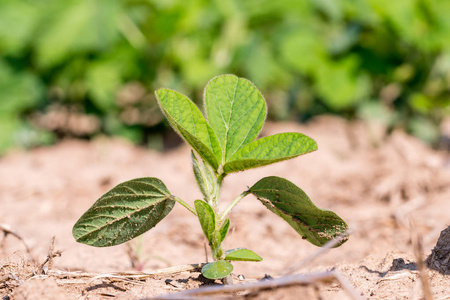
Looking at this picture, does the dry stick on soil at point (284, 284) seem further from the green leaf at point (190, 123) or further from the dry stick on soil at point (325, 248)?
the green leaf at point (190, 123)

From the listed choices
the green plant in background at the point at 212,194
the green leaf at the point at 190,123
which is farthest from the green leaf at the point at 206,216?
the green leaf at the point at 190,123

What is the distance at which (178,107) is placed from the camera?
53.9 inches

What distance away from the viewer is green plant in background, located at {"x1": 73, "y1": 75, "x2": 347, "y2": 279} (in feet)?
4.39

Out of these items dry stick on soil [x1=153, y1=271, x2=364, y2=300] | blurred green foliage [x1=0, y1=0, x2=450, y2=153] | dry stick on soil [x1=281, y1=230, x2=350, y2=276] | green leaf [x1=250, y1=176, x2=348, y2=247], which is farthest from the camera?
blurred green foliage [x1=0, y1=0, x2=450, y2=153]

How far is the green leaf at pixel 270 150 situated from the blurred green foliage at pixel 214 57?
2.87 meters

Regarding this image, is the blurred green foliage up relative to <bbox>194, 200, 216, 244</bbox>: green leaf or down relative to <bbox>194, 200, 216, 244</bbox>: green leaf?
up

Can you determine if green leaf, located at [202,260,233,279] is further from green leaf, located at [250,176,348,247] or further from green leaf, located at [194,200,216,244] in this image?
green leaf, located at [250,176,348,247]

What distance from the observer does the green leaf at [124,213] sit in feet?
4.45

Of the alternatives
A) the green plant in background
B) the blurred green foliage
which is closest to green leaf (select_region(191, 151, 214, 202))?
the green plant in background

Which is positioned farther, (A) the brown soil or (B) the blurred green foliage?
(B) the blurred green foliage

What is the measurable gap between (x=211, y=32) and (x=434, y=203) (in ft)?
7.98

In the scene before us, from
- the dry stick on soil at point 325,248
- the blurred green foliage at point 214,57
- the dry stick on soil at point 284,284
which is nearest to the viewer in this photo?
the dry stick on soil at point 284,284

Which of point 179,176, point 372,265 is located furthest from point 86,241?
point 179,176

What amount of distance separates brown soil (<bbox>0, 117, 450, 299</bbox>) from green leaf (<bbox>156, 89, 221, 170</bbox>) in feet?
1.08
